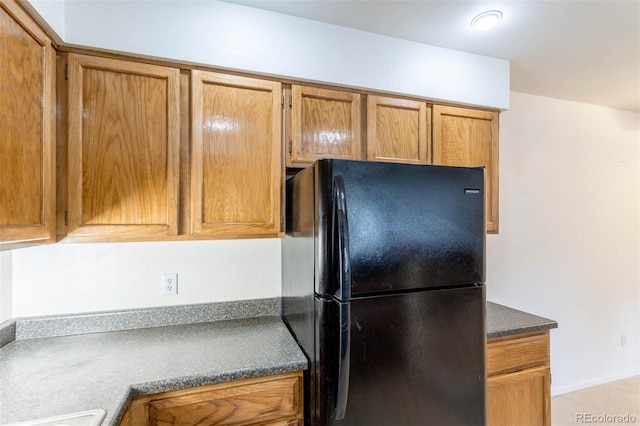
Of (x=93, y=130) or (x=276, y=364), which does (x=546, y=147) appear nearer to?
(x=276, y=364)

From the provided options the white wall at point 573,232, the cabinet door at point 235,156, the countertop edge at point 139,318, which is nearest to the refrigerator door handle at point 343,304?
the cabinet door at point 235,156

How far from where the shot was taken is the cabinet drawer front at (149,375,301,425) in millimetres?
1109

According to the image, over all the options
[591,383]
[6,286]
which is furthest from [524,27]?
[591,383]

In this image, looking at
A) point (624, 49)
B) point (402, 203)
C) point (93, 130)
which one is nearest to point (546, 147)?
point (624, 49)

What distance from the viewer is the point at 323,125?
1632mm

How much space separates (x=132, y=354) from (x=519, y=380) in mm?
1798

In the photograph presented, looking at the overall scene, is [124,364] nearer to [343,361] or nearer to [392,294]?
[343,361]

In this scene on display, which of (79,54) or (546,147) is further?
(546,147)

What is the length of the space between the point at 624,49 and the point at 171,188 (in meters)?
2.65

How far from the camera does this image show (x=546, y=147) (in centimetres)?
267

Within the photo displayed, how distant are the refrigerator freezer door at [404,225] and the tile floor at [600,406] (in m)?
2.05

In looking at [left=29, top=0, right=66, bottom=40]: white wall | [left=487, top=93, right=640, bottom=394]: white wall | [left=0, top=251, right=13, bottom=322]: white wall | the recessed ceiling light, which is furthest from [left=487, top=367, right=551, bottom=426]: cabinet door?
[left=29, top=0, right=66, bottom=40]: white wall

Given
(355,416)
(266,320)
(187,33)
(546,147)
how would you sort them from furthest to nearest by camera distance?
(546,147)
(266,320)
(187,33)
(355,416)

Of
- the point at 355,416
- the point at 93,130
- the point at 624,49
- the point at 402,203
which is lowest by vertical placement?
the point at 355,416
